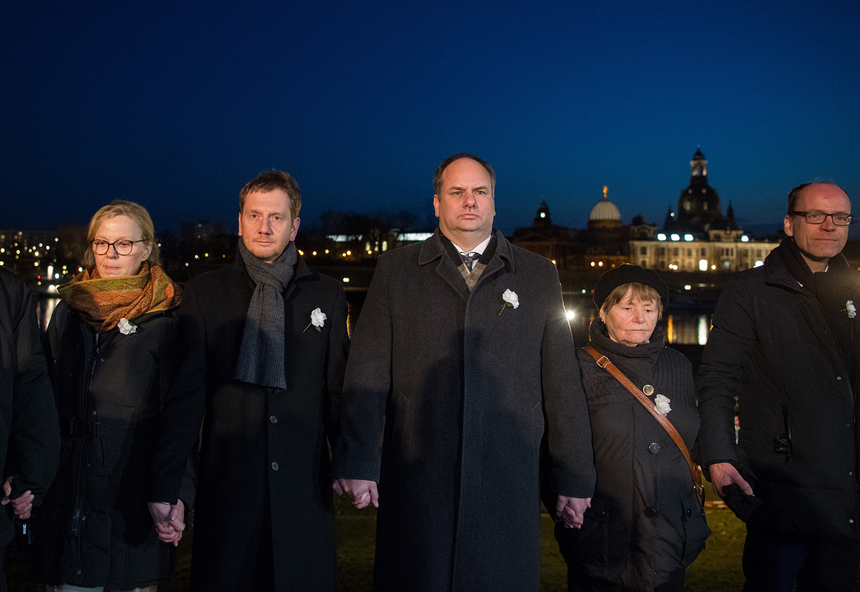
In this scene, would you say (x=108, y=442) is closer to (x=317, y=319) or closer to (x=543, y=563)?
(x=317, y=319)

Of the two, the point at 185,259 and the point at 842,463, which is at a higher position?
the point at 185,259

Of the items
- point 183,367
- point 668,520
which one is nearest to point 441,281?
point 183,367

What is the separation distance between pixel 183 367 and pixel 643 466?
1.93 meters

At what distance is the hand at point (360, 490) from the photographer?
2645 mm

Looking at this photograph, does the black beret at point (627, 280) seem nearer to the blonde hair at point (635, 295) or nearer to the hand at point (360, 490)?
the blonde hair at point (635, 295)

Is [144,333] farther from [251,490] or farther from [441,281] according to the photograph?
[441,281]

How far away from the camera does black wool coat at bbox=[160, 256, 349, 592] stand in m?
2.77

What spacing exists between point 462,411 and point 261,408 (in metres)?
0.82

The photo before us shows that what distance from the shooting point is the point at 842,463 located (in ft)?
9.82

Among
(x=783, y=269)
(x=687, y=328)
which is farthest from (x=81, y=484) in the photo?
(x=687, y=328)

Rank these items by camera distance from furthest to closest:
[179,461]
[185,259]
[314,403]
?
1. [185,259]
2. [314,403]
3. [179,461]

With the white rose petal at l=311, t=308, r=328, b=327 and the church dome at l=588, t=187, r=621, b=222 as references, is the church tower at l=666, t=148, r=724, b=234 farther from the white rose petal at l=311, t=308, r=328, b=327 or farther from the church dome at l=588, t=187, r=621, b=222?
the white rose petal at l=311, t=308, r=328, b=327

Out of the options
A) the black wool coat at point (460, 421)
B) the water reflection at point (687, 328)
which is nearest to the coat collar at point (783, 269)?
the black wool coat at point (460, 421)

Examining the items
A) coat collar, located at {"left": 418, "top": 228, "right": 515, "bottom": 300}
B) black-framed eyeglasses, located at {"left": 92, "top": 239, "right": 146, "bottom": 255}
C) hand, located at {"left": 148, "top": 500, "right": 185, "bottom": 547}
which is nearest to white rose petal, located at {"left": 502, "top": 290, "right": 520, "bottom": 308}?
coat collar, located at {"left": 418, "top": 228, "right": 515, "bottom": 300}
